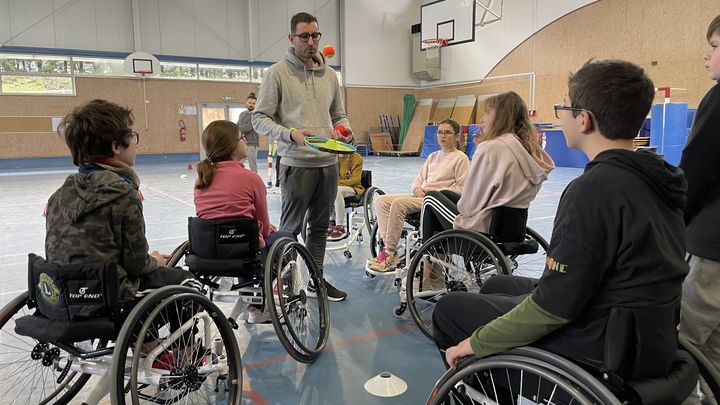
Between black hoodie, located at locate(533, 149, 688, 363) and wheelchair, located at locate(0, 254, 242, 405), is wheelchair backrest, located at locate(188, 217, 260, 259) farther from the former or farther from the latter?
black hoodie, located at locate(533, 149, 688, 363)

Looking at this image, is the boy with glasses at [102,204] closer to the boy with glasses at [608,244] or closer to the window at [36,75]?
the boy with glasses at [608,244]

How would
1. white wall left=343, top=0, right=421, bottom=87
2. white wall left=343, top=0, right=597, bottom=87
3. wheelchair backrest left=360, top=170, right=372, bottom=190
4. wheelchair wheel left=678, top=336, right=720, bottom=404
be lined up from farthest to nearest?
white wall left=343, top=0, right=421, bottom=87 → white wall left=343, top=0, right=597, bottom=87 → wheelchair backrest left=360, top=170, right=372, bottom=190 → wheelchair wheel left=678, top=336, right=720, bottom=404

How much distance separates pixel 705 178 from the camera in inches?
53.4

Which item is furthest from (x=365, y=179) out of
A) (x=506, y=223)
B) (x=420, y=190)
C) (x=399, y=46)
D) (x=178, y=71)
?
(x=399, y=46)

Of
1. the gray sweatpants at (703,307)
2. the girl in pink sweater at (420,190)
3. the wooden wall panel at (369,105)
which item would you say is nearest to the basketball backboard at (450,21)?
the wooden wall panel at (369,105)

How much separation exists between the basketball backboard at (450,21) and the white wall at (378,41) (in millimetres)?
1977

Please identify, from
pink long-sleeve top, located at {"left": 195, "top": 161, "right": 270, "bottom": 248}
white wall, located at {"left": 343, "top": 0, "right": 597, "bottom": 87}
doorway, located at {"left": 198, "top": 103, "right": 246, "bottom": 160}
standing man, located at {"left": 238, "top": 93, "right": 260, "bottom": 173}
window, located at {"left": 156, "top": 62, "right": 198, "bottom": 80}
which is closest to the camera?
pink long-sleeve top, located at {"left": 195, "top": 161, "right": 270, "bottom": 248}

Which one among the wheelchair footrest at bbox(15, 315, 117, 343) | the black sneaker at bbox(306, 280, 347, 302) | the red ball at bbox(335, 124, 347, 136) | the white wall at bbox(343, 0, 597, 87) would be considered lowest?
the black sneaker at bbox(306, 280, 347, 302)

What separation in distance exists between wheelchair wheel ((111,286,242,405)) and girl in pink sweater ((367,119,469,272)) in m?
1.41

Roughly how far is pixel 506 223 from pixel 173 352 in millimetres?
1426

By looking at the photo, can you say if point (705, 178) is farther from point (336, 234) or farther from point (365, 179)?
point (365, 179)

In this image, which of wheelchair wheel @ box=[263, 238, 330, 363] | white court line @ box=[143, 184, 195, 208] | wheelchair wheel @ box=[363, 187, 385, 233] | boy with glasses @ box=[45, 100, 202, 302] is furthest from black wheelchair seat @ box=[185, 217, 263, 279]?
white court line @ box=[143, 184, 195, 208]

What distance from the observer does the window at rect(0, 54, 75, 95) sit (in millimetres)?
11797

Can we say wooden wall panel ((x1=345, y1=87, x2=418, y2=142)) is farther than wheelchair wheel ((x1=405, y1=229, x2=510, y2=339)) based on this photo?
Yes
